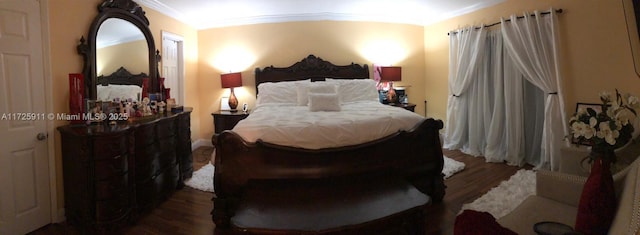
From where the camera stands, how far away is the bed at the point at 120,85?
2.89m

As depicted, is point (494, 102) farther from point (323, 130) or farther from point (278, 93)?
point (278, 93)

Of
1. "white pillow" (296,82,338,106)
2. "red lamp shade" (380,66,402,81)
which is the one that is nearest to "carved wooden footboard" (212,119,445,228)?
"white pillow" (296,82,338,106)

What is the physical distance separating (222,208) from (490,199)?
2.52 metres

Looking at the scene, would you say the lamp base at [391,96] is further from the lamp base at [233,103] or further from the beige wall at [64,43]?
the beige wall at [64,43]

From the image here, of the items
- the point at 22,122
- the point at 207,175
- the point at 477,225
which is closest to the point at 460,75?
the point at 477,225

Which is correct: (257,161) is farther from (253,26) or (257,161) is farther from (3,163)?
(253,26)

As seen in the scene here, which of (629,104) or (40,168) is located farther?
(40,168)

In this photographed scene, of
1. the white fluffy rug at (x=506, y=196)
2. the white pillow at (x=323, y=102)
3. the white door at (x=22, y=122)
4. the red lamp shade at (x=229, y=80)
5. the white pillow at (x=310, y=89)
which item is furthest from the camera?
the red lamp shade at (x=229, y=80)

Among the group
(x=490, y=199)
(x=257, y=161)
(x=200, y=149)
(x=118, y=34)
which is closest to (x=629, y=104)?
(x=490, y=199)

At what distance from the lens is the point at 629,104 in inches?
60.6

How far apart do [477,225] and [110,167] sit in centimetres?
260

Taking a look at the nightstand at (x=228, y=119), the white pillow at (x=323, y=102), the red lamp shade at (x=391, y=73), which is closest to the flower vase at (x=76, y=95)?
the nightstand at (x=228, y=119)

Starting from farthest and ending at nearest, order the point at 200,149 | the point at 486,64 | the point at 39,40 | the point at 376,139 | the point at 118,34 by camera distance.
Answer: the point at 200,149 < the point at 486,64 < the point at 118,34 < the point at 376,139 < the point at 39,40

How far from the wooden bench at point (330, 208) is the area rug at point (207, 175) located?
1.33 m
